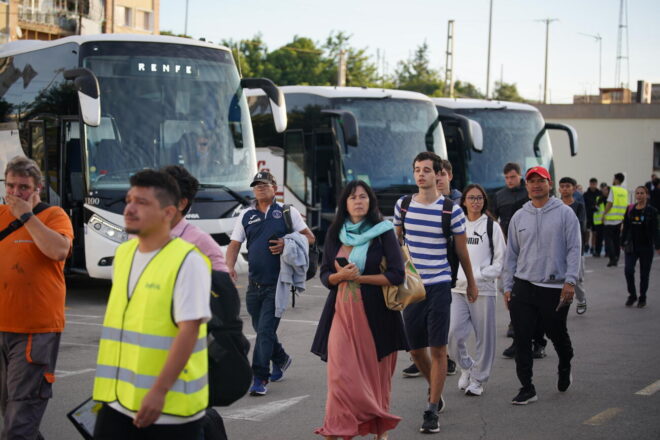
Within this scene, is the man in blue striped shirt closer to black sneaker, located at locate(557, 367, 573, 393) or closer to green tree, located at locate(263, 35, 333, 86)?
black sneaker, located at locate(557, 367, 573, 393)

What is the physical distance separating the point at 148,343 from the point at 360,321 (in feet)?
8.93

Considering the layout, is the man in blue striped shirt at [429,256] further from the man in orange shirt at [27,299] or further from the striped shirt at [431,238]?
the man in orange shirt at [27,299]

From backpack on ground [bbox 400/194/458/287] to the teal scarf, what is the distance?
108 centimetres

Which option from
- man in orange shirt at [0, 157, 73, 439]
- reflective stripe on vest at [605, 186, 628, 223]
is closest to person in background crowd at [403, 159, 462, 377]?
man in orange shirt at [0, 157, 73, 439]

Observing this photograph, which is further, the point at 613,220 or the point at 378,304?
the point at 613,220

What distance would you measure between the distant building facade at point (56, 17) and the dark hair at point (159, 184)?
2008 inches

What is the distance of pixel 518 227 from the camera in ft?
28.3

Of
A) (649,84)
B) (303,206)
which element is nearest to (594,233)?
(303,206)

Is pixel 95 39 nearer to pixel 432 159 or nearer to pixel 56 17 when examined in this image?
pixel 432 159

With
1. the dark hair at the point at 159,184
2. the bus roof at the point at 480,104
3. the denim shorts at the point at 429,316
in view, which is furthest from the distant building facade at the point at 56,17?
the dark hair at the point at 159,184

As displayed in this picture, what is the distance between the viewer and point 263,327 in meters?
8.64

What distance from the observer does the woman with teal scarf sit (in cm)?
652

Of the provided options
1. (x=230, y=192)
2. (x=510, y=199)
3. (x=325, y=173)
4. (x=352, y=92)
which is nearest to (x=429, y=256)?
(x=510, y=199)

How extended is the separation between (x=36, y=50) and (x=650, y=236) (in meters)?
9.68
